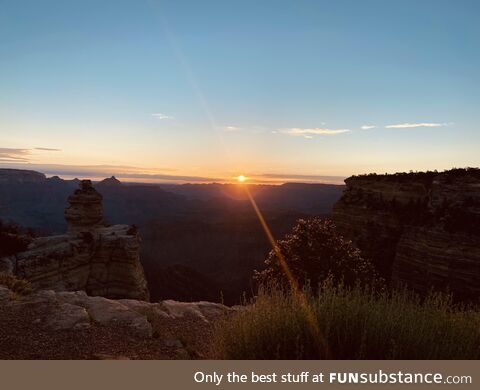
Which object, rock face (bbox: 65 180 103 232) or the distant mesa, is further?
the distant mesa

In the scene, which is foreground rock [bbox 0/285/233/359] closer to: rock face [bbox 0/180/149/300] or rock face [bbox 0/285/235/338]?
rock face [bbox 0/285/235/338]

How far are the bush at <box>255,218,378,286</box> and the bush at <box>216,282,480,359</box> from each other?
25.8 ft

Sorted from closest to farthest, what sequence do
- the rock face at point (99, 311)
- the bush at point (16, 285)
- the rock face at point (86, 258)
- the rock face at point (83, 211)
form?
the rock face at point (99, 311) → the bush at point (16, 285) → the rock face at point (86, 258) → the rock face at point (83, 211)

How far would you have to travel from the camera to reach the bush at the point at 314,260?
14422 mm

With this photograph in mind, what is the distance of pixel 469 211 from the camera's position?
23.3 m

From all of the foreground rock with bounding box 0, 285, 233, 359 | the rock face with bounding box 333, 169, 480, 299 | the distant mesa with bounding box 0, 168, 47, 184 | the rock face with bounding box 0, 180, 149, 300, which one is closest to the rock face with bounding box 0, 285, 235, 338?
the foreground rock with bounding box 0, 285, 233, 359

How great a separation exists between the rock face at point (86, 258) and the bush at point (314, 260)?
51.9 feet

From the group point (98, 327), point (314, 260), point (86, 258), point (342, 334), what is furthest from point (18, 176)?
point (342, 334)

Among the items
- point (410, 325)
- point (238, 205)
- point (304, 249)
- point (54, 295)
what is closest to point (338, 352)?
point (410, 325)

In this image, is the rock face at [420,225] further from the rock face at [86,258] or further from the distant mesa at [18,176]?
the distant mesa at [18,176]

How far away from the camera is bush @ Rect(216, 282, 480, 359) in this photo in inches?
207

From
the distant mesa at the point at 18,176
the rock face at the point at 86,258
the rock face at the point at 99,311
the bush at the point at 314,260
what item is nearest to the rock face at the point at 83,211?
the rock face at the point at 86,258

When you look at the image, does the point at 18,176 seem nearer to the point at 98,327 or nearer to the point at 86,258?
→ the point at 86,258

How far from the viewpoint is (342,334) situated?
5562 millimetres
